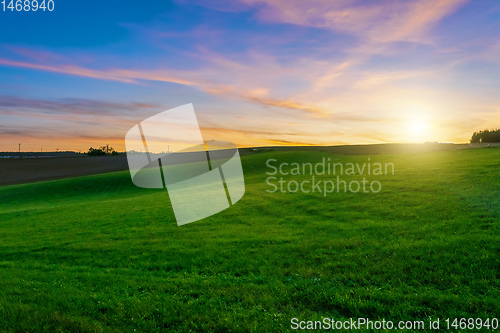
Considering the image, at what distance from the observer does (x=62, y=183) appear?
207ft

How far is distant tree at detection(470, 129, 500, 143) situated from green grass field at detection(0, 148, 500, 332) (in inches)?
4999

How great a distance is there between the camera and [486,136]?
405ft

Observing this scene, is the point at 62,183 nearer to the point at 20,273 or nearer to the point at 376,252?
the point at 20,273

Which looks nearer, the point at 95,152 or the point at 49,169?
the point at 49,169

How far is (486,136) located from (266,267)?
15337cm

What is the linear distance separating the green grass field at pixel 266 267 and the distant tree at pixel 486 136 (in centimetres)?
12698

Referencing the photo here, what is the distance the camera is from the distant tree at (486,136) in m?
119

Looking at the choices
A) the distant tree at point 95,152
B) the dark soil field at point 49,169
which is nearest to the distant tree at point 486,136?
the dark soil field at point 49,169

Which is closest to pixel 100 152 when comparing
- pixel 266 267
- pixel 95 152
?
pixel 95 152

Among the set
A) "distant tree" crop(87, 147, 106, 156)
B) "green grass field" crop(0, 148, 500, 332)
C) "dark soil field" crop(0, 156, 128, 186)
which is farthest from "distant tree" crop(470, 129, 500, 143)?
"distant tree" crop(87, 147, 106, 156)

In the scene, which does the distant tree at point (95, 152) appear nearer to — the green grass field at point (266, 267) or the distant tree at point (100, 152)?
the distant tree at point (100, 152)

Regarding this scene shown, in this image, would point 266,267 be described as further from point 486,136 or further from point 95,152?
point 95,152

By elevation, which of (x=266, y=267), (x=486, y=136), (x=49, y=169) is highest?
(x=486, y=136)

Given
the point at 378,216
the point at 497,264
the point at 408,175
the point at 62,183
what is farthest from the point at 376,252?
the point at 62,183
